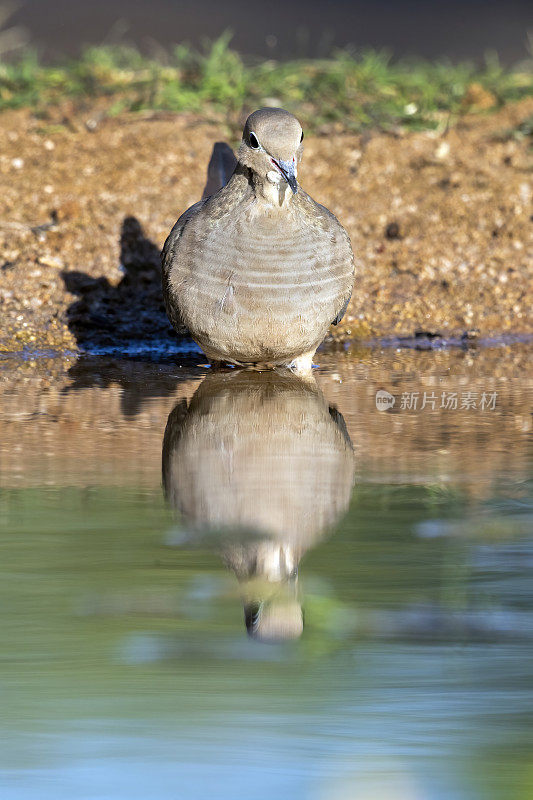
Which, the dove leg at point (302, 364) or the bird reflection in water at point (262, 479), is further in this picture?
the dove leg at point (302, 364)

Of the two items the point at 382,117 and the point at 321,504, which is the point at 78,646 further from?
the point at 382,117

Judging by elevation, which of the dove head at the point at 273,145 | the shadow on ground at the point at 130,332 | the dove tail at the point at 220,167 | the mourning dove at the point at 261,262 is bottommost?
the shadow on ground at the point at 130,332

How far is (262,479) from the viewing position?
3766 millimetres

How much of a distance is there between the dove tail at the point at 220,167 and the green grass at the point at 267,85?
2.13 meters

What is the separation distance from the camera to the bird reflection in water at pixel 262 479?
3020 millimetres

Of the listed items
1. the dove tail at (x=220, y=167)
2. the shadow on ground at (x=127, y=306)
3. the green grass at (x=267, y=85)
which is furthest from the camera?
the green grass at (x=267, y=85)

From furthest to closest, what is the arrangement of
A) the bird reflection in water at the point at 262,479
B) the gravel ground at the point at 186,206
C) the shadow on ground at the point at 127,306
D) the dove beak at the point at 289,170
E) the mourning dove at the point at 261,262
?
the gravel ground at the point at 186,206 < the shadow on ground at the point at 127,306 < the mourning dove at the point at 261,262 < the dove beak at the point at 289,170 < the bird reflection in water at the point at 262,479

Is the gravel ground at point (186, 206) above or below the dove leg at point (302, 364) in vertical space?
above

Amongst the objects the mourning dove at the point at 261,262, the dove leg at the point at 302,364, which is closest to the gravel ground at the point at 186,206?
the dove leg at the point at 302,364

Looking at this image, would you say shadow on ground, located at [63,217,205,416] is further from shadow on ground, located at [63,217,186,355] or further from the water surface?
the water surface

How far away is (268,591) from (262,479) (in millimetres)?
870

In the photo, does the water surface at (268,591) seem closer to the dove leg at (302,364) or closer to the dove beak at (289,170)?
the dove leg at (302,364)

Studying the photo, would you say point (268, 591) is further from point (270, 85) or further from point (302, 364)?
point (270, 85)

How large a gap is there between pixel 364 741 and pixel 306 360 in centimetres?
326
